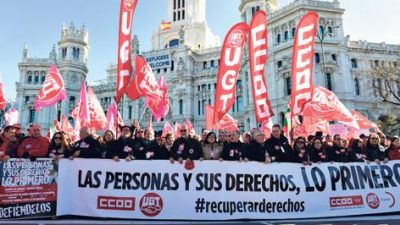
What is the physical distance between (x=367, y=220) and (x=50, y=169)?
7563 mm

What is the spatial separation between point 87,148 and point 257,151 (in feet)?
14.2

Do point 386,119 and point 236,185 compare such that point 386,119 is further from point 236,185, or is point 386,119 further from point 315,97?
point 236,185

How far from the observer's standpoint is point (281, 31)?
144 ft

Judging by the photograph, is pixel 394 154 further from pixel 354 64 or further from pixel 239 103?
pixel 239 103

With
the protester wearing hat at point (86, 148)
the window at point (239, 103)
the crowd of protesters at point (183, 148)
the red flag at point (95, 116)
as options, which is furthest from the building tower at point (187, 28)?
the protester wearing hat at point (86, 148)

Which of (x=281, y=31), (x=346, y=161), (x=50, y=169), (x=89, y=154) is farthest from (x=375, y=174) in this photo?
(x=281, y=31)

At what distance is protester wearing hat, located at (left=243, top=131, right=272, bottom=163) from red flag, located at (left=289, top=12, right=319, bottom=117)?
146 inches

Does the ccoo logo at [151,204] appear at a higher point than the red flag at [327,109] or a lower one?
lower

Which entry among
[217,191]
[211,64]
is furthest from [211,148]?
[211,64]

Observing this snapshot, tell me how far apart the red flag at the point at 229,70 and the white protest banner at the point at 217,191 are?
4.30 m

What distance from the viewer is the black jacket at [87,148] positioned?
8.45m

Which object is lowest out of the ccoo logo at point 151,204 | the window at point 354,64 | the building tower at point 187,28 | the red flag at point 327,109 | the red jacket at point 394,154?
the ccoo logo at point 151,204

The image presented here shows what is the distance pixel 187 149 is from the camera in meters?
8.81

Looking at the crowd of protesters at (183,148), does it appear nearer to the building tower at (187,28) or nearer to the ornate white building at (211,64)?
the ornate white building at (211,64)
